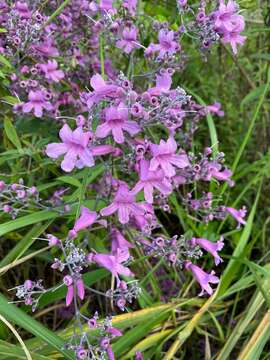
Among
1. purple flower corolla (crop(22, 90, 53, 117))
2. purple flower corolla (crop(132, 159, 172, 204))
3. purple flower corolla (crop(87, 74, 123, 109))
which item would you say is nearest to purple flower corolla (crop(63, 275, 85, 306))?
purple flower corolla (crop(132, 159, 172, 204))

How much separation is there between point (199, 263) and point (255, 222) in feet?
0.99

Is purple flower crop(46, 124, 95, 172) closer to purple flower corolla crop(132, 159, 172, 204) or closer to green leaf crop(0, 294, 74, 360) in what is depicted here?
purple flower corolla crop(132, 159, 172, 204)

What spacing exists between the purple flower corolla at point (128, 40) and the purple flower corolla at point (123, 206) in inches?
14.8

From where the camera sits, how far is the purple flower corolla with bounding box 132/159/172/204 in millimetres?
1131

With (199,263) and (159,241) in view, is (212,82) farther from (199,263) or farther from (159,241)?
(159,241)

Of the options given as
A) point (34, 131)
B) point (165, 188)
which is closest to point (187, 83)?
point (34, 131)

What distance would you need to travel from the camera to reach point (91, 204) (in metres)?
1.44

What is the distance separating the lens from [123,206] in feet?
4.02

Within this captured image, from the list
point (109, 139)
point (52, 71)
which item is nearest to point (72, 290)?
point (109, 139)

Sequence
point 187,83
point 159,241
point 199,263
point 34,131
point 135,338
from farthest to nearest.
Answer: point 187,83
point 199,263
point 34,131
point 135,338
point 159,241

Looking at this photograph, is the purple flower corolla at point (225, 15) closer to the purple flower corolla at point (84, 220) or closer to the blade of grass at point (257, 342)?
the purple flower corolla at point (84, 220)

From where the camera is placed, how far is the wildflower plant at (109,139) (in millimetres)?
1125

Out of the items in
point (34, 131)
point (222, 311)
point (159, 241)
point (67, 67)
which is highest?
point (67, 67)

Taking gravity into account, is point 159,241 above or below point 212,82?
below
